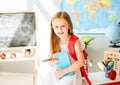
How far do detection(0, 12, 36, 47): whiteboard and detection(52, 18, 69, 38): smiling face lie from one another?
7.62 ft

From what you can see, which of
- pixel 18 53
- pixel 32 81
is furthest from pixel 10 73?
pixel 32 81

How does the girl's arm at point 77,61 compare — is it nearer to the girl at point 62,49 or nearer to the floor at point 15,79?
the girl at point 62,49

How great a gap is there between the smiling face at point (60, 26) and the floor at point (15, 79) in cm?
228

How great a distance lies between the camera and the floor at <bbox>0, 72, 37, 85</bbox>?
3.55 metres

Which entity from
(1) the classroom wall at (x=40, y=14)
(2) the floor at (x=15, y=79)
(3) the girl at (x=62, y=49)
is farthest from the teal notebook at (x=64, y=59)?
(1) the classroom wall at (x=40, y=14)

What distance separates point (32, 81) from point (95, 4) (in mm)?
1538

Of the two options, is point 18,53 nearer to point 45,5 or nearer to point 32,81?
point 32,81

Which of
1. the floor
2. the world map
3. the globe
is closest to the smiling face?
the globe

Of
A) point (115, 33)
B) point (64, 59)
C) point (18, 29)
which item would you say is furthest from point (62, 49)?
point (18, 29)

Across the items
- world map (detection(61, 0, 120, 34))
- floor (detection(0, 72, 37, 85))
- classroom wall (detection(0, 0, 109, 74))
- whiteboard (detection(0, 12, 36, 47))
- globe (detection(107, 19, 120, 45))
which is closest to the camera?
globe (detection(107, 19, 120, 45))

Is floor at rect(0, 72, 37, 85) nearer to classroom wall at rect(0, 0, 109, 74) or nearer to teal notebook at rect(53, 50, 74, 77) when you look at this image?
classroom wall at rect(0, 0, 109, 74)

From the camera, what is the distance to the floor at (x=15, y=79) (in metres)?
3.55

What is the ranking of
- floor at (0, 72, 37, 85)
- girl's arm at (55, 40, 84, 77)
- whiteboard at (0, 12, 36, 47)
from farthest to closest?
whiteboard at (0, 12, 36, 47) → floor at (0, 72, 37, 85) → girl's arm at (55, 40, 84, 77)

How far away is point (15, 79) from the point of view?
148 inches
